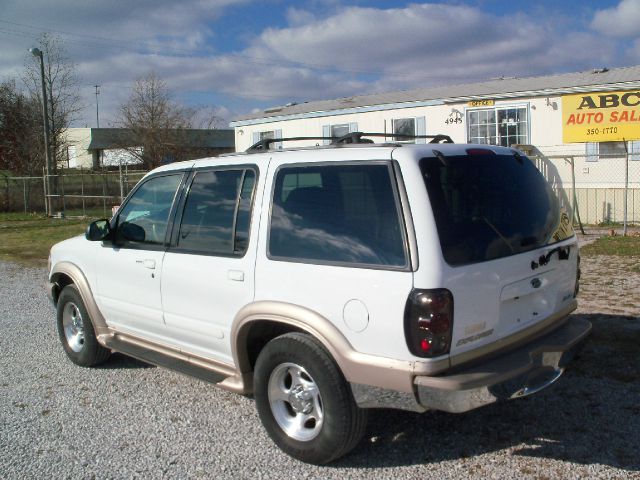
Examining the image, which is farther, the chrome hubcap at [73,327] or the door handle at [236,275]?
the chrome hubcap at [73,327]

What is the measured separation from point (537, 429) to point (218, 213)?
2.63 meters

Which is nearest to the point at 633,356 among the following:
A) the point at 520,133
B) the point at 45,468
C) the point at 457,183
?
the point at 457,183

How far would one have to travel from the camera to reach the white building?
15281 mm

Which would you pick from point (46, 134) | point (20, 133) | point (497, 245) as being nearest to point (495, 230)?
point (497, 245)

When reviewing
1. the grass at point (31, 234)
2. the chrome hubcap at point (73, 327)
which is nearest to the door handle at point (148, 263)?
the chrome hubcap at point (73, 327)

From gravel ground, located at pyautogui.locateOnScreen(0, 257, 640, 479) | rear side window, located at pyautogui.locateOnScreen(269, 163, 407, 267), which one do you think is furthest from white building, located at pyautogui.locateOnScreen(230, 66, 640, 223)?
rear side window, located at pyautogui.locateOnScreen(269, 163, 407, 267)

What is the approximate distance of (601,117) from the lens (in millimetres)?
15398

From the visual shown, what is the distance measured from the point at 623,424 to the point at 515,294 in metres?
1.42

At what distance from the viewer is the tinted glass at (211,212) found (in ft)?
14.4

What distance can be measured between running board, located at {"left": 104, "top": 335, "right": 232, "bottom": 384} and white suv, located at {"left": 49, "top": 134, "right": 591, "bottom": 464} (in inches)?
0.6

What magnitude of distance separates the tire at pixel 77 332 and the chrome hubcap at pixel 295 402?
2469 millimetres

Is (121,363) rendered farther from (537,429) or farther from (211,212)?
(537,429)

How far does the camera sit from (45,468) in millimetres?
4027

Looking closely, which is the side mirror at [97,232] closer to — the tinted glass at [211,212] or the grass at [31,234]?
the tinted glass at [211,212]
